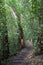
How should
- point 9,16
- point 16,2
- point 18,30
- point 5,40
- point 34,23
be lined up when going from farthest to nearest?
point 18,30, point 16,2, point 9,16, point 5,40, point 34,23

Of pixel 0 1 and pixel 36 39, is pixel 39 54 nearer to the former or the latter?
pixel 36 39

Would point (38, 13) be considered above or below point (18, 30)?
above

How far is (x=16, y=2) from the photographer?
1789 cm

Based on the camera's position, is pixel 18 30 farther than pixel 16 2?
Yes

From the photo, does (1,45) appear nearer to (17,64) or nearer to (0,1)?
(17,64)

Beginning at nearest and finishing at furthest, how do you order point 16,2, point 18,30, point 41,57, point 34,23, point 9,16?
point 41,57, point 34,23, point 9,16, point 16,2, point 18,30

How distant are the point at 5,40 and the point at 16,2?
550 centimetres

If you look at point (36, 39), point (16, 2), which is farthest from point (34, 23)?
point (16, 2)

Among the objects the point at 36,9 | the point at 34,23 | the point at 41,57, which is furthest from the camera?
the point at 34,23

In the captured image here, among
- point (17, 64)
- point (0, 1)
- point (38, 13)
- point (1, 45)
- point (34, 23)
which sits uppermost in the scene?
point (0, 1)

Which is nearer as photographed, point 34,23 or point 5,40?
point 34,23

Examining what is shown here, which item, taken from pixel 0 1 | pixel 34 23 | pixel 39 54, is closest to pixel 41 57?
pixel 39 54

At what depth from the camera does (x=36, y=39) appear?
40.2 feet

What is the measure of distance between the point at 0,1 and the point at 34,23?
259 cm
